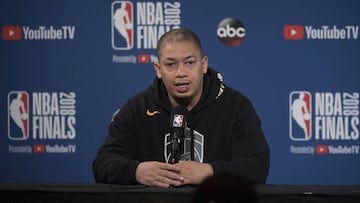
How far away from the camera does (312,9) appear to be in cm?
438

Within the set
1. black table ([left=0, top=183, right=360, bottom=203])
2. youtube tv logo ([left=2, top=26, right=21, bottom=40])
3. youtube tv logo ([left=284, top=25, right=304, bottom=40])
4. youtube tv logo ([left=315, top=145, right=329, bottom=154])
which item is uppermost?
youtube tv logo ([left=2, top=26, right=21, bottom=40])

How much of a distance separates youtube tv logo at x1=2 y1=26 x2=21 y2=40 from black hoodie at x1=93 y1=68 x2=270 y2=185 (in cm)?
175

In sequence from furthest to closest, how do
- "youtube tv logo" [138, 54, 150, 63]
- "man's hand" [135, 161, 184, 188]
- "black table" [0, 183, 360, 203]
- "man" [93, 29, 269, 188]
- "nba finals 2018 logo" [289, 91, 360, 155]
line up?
1. "youtube tv logo" [138, 54, 150, 63]
2. "nba finals 2018 logo" [289, 91, 360, 155]
3. "man" [93, 29, 269, 188]
4. "man's hand" [135, 161, 184, 188]
5. "black table" [0, 183, 360, 203]

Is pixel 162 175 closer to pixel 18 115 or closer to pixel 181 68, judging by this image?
pixel 181 68

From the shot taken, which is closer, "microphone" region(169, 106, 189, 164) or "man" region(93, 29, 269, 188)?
"microphone" region(169, 106, 189, 164)

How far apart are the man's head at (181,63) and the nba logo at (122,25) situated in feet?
5.19

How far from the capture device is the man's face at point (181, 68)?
9.21 feet

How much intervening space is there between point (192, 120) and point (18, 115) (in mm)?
1930

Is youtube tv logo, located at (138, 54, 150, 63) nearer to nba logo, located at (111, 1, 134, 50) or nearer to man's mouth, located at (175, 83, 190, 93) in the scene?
nba logo, located at (111, 1, 134, 50)

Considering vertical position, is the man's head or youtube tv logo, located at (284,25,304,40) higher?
youtube tv logo, located at (284,25,304,40)

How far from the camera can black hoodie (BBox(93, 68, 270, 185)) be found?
9.18ft

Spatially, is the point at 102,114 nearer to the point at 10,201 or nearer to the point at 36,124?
the point at 36,124

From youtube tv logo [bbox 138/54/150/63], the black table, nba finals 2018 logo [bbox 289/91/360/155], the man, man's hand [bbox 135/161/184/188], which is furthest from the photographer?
youtube tv logo [bbox 138/54/150/63]

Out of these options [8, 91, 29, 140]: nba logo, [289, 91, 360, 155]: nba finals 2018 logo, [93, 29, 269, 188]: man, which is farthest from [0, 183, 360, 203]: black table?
[8, 91, 29, 140]: nba logo
